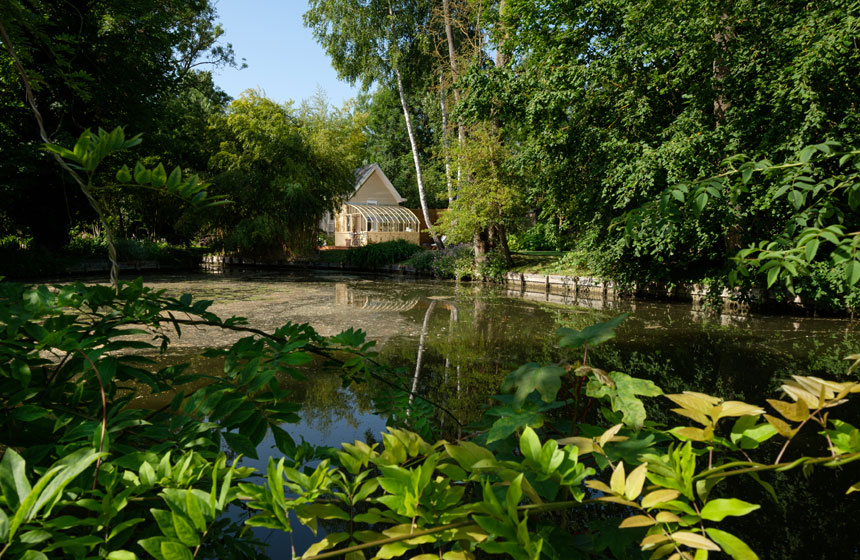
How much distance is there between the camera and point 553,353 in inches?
217

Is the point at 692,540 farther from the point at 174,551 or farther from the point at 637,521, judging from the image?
the point at 174,551

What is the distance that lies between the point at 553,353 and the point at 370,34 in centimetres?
1519

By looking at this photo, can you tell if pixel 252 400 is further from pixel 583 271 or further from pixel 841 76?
pixel 583 271

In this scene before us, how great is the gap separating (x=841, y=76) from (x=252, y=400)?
30.9ft

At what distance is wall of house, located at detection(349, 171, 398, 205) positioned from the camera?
34.2 metres

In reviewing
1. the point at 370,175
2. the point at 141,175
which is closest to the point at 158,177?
the point at 141,175

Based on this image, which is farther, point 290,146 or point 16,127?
point 290,146

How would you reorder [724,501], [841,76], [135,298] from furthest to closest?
[841,76], [135,298], [724,501]

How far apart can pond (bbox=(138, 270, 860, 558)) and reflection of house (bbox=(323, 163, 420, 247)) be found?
16.9 meters

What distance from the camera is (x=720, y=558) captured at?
1814 millimetres

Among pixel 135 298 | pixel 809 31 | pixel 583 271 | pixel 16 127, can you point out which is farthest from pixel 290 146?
pixel 135 298

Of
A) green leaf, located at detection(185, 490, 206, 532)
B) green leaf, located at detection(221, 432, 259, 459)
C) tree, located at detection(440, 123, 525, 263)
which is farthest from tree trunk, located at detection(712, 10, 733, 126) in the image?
green leaf, located at detection(185, 490, 206, 532)

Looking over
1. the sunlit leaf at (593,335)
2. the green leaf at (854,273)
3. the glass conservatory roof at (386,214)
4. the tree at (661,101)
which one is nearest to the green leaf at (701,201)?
the green leaf at (854,273)

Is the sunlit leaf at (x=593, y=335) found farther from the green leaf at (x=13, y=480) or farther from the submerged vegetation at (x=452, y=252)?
the green leaf at (x=13, y=480)
